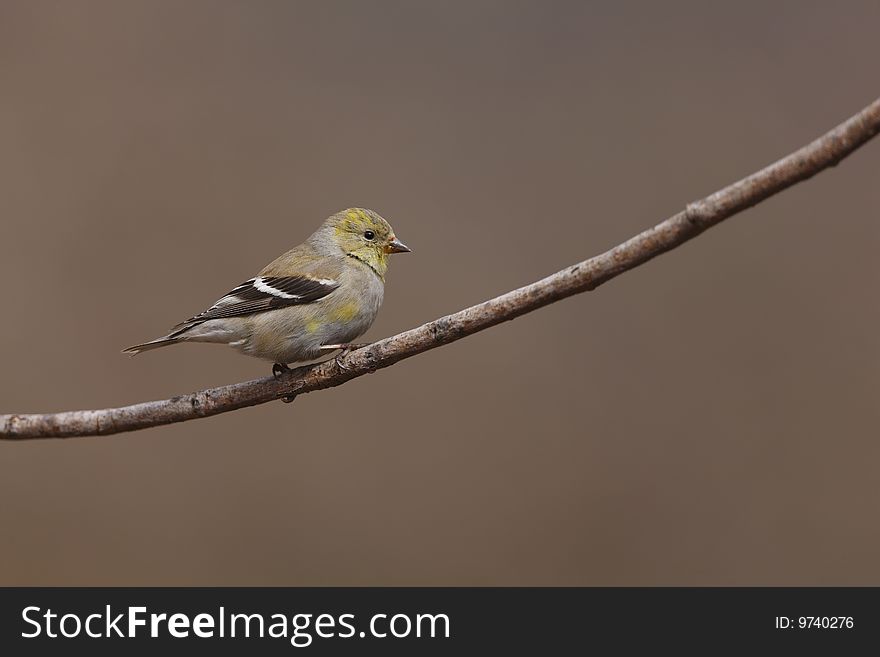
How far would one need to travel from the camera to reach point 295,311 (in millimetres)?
2242

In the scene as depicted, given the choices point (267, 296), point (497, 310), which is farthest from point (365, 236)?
point (497, 310)

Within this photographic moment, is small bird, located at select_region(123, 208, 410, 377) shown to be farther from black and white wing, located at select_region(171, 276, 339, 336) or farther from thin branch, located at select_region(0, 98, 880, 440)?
thin branch, located at select_region(0, 98, 880, 440)

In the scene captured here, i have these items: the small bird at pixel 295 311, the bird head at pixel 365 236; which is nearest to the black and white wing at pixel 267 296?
the small bird at pixel 295 311

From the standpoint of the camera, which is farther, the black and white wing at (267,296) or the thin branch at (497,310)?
the black and white wing at (267,296)

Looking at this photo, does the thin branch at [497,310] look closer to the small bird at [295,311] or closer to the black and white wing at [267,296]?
the small bird at [295,311]

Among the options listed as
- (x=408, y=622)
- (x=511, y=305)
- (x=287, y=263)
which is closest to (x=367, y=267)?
(x=287, y=263)

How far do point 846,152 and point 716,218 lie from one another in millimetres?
217

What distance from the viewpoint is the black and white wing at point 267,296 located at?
2.28m

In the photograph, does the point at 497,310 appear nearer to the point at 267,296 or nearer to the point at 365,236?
the point at 267,296

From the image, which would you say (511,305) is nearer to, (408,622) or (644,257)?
(644,257)

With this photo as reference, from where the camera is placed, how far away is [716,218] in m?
1.36

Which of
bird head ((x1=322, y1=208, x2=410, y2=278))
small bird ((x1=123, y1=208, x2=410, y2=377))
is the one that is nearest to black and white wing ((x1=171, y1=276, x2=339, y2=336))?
small bird ((x1=123, y1=208, x2=410, y2=377))

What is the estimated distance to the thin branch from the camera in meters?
1.28

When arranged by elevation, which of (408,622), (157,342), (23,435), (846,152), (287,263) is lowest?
(408,622)
